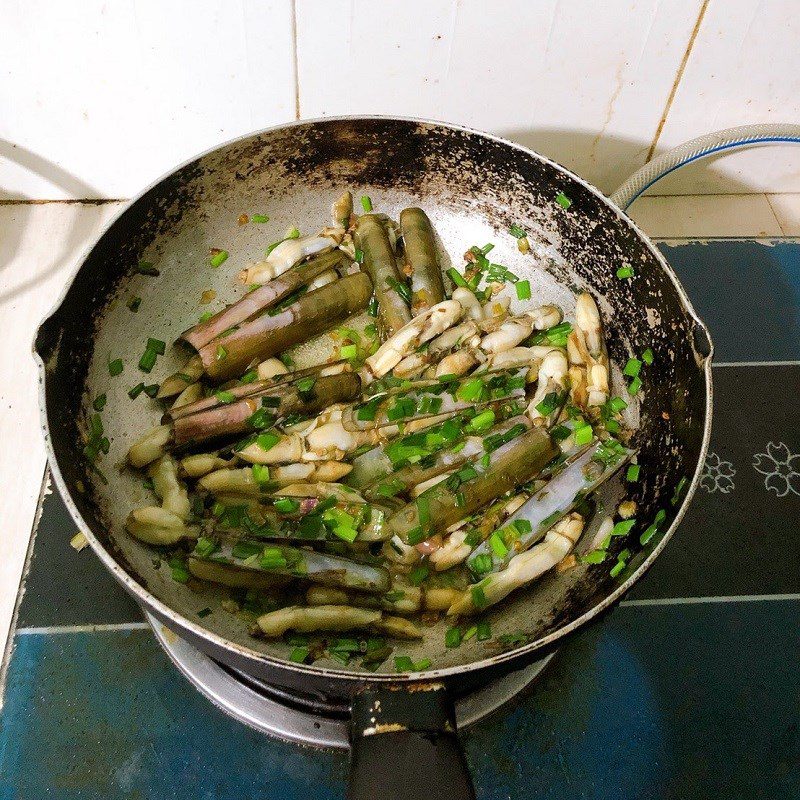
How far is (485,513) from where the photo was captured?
1.19 m

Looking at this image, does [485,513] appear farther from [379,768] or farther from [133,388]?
[133,388]

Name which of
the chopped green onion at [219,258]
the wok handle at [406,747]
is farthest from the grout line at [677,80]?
the wok handle at [406,747]

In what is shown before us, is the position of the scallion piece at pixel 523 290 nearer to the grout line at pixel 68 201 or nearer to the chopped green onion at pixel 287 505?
the chopped green onion at pixel 287 505

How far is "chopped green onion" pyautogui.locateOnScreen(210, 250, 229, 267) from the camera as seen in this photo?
1412 mm

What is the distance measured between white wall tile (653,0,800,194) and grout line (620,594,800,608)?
1.14 m

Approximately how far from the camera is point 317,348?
1.41m

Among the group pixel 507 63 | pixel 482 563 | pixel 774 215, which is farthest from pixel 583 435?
pixel 774 215

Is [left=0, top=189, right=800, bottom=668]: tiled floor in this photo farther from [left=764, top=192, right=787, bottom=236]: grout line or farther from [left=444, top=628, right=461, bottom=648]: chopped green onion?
[left=444, top=628, right=461, bottom=648]: chopped green onion

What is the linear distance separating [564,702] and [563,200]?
35.0 inches

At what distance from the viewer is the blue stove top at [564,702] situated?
1.11 metres

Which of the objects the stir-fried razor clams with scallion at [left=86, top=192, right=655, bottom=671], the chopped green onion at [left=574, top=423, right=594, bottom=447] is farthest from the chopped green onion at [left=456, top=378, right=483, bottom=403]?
the chopped green onion at [left=574, top=423, right=594, bottom=447]

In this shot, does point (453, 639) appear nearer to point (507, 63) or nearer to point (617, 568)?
point (617, 568)

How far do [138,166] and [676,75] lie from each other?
1.33 meters

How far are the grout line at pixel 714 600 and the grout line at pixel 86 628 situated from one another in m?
0.86
